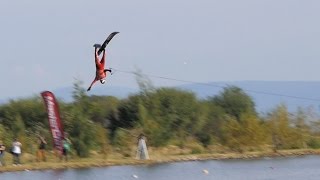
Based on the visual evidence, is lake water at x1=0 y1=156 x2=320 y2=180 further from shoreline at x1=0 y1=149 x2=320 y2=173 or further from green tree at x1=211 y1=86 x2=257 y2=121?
green tree at x1=211 y1=86 x2=257 y2=121

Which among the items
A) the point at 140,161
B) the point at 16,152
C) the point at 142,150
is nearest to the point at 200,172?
the point at 140,161

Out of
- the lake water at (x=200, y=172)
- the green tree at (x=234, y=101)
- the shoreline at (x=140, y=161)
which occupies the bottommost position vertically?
the shoreline at (x=140, y=161)

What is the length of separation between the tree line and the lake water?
6.03 m

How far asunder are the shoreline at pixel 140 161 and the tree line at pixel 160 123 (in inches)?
56.7

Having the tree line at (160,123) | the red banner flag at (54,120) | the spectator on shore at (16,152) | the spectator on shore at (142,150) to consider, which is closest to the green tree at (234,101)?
the tree line at (160,123)

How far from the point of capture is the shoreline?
43.6 meters

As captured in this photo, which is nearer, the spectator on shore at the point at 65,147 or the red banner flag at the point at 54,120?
the spectator on shore at the point at 65,147

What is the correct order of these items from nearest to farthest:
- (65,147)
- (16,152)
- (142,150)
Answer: (16,152) < (65,147) < (142,150)

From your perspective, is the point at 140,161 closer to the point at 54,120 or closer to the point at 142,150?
the point at 142,150

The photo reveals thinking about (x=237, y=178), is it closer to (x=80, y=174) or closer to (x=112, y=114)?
(x=80, y=174)

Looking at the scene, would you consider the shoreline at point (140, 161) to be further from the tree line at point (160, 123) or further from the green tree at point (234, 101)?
the green tree at point (234, 101)

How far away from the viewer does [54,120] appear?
153ft

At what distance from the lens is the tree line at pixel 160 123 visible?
2032 inches

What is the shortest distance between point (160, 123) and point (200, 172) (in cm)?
1758
